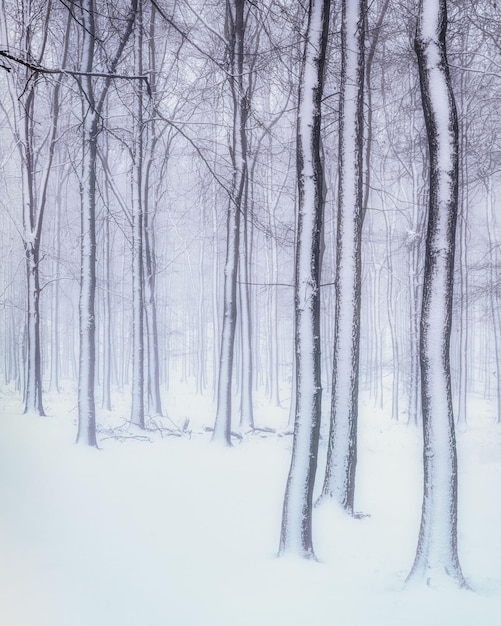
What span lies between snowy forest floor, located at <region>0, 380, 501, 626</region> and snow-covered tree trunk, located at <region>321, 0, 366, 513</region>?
0.59 metres

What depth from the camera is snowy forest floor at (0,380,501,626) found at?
12.9 feet

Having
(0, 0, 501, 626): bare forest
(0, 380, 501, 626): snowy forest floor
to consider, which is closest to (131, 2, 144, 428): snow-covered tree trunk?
(0, 0, 501, 626): bare forest

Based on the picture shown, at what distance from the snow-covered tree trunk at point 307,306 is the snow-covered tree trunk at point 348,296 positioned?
1641mm

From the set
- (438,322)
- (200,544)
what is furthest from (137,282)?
(438,322)

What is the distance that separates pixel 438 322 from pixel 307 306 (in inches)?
50.0

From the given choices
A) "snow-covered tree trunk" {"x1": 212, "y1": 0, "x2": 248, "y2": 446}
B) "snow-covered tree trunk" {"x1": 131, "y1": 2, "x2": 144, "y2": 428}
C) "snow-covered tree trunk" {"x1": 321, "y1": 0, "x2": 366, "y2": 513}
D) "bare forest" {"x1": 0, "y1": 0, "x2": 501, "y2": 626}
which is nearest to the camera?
"bare forest" {"x1": 0, "y1": 0, "x2": 501, "y2": 626}

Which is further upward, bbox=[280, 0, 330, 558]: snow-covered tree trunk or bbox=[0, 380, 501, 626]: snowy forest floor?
bbox=[280, 0, 330, 558]: snow-covered tree trunk

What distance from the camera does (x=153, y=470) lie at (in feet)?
26.2

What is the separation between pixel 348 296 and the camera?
6.49 meters

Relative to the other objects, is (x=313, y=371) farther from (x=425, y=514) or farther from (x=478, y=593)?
(x=478, y=593)

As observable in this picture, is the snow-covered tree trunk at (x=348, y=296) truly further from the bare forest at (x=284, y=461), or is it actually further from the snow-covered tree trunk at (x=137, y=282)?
the snow-covered tree trunk at (x=137, y=282)

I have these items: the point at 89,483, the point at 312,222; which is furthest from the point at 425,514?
the point at 89,483

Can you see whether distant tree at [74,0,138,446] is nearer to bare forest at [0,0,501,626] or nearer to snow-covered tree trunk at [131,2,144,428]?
bare forest at [0,0,501,626]

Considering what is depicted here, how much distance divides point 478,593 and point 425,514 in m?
0.77
